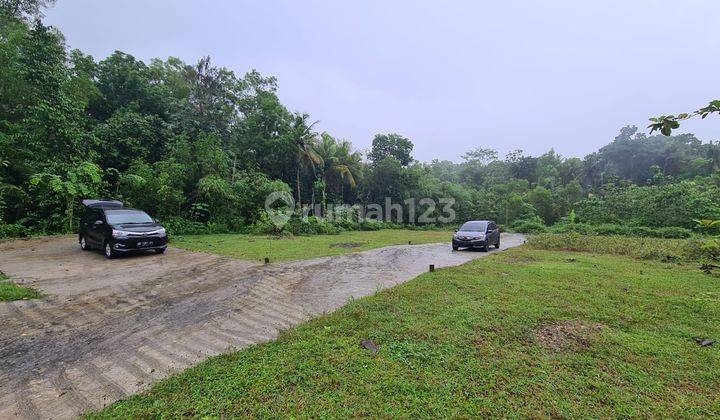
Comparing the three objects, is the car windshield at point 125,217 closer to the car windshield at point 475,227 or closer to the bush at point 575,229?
the car windshield at point 475,227

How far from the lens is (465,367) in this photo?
3162 mm

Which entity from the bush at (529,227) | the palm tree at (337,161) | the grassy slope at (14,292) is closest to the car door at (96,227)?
the grassy slope at (14,292)

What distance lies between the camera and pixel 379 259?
1030 centimetres

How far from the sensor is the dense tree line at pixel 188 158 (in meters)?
13.1

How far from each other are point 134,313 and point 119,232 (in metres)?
5.21

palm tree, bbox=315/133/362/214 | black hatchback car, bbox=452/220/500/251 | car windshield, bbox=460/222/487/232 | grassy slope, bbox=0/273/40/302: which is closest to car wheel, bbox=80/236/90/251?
grassy slope, bbox=0/273/40/302

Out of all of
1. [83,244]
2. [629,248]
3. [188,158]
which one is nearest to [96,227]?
[83,244]

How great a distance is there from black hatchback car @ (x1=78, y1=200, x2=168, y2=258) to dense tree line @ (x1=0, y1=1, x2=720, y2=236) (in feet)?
10.2

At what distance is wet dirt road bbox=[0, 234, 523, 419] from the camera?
2.97 m

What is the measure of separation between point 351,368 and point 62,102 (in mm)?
17457

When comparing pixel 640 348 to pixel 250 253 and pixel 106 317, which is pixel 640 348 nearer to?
pixel 106 317

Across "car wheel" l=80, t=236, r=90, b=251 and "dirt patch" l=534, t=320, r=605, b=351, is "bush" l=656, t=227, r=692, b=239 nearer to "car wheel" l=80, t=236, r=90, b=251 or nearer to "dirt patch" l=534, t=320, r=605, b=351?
"dirt patch" l=534, t=320, r=605, b=351

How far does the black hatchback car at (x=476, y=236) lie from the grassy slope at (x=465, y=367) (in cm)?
745

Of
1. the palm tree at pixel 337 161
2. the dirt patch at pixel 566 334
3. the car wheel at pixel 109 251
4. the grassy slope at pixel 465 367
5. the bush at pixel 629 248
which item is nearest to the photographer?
the grassy slope at pixel 465 367
